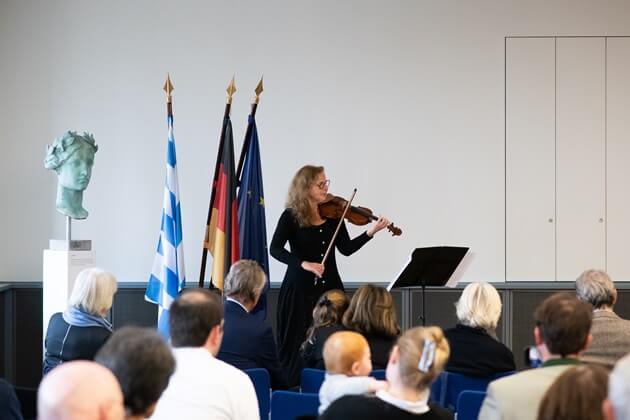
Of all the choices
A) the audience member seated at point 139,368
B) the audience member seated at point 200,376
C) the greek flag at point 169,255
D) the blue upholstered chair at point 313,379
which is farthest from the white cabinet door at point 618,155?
the audience member seated at point 139,368

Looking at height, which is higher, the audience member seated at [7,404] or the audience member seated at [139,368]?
the audience member seated at [139,368]

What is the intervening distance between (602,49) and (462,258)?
299 centimetres

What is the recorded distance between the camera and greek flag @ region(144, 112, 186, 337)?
20.9 feet

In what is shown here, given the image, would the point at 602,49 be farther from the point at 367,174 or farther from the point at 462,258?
the point at 462,258

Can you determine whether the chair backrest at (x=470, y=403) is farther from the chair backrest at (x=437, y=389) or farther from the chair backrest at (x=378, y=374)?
the chair backrest at (x=437, y=389)

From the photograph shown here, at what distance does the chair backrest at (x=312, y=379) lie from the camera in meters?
3.97

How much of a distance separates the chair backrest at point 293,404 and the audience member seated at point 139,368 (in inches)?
56.7

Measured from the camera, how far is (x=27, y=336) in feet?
23.5

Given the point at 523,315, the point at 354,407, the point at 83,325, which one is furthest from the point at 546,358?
the point at 523,315

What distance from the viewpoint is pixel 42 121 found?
7.33m

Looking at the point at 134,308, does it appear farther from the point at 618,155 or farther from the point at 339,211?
the point at 618,155

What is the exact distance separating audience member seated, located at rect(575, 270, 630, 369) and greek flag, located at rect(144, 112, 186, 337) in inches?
120

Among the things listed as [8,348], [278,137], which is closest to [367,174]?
[278,137]

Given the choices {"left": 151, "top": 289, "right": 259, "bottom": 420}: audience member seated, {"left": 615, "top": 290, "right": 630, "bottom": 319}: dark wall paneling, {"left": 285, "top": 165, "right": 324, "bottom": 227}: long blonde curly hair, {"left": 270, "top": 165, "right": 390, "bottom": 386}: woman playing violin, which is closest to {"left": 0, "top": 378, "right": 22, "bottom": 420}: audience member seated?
{"left": 151, "top": 289, "right": 259, "bottom": 420}: audience member seated
